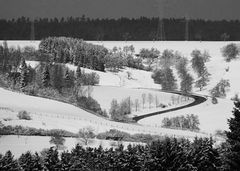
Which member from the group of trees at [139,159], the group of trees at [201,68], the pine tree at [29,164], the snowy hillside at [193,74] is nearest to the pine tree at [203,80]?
the group of trees at [201,68]

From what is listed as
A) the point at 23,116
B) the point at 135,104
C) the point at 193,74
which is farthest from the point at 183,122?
the point at 193,74

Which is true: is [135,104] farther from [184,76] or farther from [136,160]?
[136,160]

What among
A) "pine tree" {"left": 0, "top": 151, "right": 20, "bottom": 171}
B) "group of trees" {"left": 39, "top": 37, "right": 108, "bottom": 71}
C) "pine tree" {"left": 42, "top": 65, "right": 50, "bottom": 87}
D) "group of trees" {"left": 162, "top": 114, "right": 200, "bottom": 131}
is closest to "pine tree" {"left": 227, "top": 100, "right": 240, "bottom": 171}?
"pine tree" {"left": 0, "top": 151, "right": 20, "bottom": 171}

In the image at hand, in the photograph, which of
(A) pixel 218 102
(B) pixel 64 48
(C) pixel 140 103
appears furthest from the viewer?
(B) pixel 64 48

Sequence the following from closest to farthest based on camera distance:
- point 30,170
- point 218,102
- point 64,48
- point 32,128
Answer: point 30,170
point 32,128
point 218,102
point 64,48

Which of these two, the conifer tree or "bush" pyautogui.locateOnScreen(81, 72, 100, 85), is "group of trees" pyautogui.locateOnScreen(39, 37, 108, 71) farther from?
the conifer tree

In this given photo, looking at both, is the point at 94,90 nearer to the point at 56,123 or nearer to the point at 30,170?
the point at 56,123

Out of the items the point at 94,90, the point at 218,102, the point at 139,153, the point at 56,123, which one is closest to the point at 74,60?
the point at 94,90

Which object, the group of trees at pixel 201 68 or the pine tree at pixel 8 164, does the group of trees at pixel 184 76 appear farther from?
the pine tree at pixel 8 164

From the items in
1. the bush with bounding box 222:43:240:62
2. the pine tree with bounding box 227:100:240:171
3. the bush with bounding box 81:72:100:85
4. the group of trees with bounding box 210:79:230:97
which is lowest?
the pine tree with bounding box 227:100:240:171

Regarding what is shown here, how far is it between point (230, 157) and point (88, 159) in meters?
9.55

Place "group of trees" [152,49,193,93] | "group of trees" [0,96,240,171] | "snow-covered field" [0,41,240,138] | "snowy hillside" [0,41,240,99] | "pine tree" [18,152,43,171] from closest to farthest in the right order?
"group of trees" [0,96,240,171]
"pine tree" [18,152,43,171]
"snow-covered field" [0,41,240,138]
"snowy hillside" [0,41,240,99]
"group of trees" [152,49,193,93]

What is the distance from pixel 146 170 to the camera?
26.8 metres

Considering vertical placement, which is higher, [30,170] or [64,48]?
[64,48]
